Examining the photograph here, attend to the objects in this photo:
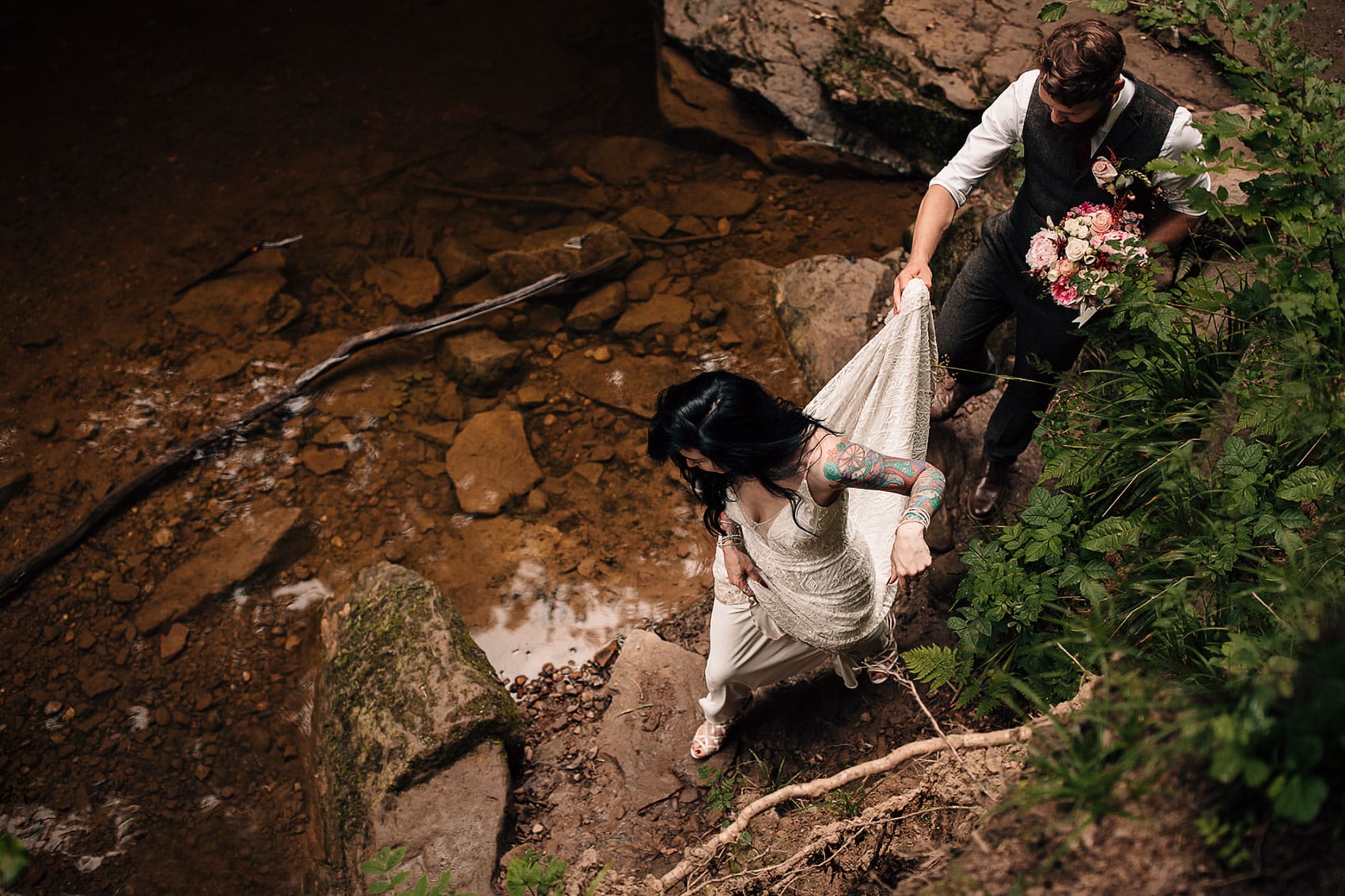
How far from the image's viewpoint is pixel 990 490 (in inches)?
143

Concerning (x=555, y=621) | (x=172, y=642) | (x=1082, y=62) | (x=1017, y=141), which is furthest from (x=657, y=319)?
(x=172, y=642)

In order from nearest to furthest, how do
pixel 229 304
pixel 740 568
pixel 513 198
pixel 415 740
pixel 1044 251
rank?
pixel 1044 251 → pixel 740 568 → pixel 415 740 → pixel 229 304 → pixel 513 198

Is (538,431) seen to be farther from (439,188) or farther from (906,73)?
(906,73)

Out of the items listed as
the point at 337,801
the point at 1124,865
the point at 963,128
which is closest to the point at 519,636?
the point at 337,801

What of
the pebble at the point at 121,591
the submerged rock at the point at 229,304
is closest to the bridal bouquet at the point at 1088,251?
the pebble at the point at 121,591


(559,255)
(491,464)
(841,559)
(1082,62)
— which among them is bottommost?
(491,464)

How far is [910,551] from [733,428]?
630 millimetres

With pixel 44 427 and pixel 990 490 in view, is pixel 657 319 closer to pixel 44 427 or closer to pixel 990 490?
pixel 990 490

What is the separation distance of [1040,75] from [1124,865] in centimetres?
235

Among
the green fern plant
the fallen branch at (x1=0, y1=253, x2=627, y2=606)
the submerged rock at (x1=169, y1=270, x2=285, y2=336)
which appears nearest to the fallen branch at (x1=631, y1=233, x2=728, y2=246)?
the fallen branch at (x1=0, y1=253, x2=627, y2=606)

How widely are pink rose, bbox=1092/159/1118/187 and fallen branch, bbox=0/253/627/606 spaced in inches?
141

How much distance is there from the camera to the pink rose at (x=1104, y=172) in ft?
8.52

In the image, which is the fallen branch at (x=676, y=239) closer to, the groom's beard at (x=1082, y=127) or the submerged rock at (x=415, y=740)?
the submerged rock at (x=415, y=740)

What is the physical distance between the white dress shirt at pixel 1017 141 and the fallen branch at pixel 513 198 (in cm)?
363
